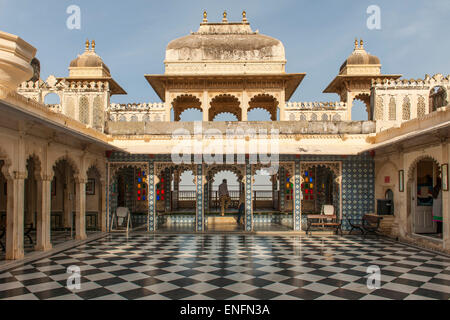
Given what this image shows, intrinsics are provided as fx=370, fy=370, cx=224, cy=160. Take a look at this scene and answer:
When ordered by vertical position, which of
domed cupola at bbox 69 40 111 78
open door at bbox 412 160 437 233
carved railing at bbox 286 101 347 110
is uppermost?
domed cupola at bbox 69 40 111 78

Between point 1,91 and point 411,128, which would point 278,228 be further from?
point 1,91

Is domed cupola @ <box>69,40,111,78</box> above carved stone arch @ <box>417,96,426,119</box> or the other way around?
above

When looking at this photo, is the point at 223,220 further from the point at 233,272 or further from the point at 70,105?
the point at 233,272

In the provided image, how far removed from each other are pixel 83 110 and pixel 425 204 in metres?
11.8

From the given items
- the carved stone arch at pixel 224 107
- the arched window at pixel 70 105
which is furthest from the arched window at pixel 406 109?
the arched window at pixel 70 105

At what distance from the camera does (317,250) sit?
832 cm

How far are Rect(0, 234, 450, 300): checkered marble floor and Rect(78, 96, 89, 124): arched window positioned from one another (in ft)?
19.2

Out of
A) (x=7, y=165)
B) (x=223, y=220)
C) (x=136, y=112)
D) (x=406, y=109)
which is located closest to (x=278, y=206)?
(x=223, y=220)

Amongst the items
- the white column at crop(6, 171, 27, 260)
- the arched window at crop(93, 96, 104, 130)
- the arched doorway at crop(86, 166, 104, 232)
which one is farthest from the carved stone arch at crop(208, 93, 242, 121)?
the white column at crop(6, 171, 27, 260)

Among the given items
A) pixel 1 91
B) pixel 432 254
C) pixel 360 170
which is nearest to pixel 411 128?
pixel 360 170

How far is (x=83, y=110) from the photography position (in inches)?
542

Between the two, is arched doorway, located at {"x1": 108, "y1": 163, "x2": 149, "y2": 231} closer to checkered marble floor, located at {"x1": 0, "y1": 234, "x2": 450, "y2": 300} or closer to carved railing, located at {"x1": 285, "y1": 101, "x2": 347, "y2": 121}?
checkered marble floor, located at {"x1": 0, "y1": 234, "x2": 450, "y2": 300}

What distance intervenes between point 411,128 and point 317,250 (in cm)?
424

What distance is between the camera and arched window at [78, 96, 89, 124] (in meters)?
13.6
